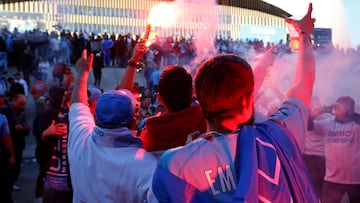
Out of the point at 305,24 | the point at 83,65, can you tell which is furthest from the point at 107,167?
the point at 305,24

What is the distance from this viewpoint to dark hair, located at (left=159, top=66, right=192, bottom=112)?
98.0 inches

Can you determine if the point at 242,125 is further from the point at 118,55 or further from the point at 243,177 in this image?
the point at 118,55

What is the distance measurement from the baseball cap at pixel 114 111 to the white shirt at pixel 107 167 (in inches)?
1.5

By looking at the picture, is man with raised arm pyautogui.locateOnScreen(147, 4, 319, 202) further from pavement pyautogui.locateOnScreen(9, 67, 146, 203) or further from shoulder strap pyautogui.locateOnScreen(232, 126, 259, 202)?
pavement pyautogui.locateOnScreen(9, 67, 146, 203)

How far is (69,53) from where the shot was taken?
2133cm

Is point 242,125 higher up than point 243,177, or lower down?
higher up

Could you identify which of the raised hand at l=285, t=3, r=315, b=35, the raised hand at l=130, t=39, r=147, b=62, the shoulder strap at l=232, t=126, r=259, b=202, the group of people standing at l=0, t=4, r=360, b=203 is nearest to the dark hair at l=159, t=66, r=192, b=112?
the group of people standing at l=0, t=4, r=360, b=203

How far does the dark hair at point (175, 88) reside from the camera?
249 centimetres

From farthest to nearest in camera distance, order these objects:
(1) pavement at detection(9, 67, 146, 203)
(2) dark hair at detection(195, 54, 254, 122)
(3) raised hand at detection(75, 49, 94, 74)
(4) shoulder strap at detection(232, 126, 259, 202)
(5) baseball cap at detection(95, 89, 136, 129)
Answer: (1) pavement at detection(9, 67, 146, 203)
(3) raised hand at detection(75, 49, 94, 74)
(5) baseball cap at detection(95, 89, 136, 129)
(2) dark hair at detection(195, 54, 254, 122)
(4) shoulder strap at detection(232, 126, 259, 202)

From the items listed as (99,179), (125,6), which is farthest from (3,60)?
(99,179)

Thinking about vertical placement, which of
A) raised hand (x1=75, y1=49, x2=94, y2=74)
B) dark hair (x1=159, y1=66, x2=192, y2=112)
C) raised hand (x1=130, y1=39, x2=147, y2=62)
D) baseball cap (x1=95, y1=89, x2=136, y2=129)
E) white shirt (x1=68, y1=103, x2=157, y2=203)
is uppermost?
raised hand (x1=130, y1=39, x2=147, y2=62)

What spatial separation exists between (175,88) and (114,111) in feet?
1.09

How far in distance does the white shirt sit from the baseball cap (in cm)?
4

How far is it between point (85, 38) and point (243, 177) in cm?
2127
